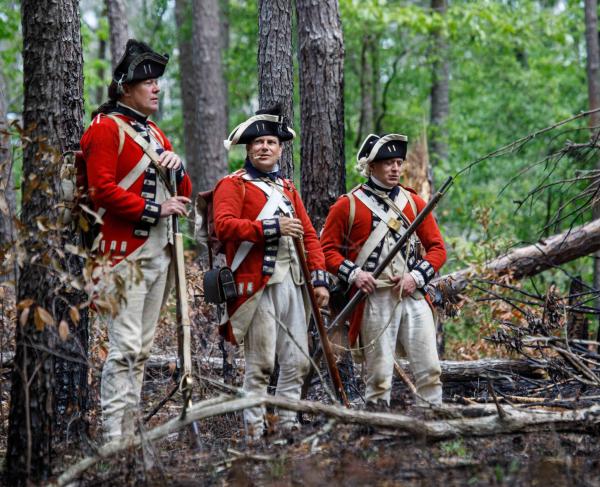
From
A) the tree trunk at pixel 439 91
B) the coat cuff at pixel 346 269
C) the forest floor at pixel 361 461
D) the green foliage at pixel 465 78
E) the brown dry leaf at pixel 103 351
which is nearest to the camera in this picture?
the forest floor at pixel 361 461

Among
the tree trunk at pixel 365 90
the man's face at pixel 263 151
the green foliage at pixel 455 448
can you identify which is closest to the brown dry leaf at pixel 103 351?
the man's face at pixel 263 151

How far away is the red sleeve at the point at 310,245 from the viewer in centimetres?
645

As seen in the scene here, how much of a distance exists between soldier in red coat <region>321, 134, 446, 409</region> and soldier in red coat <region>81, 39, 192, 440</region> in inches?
55.5

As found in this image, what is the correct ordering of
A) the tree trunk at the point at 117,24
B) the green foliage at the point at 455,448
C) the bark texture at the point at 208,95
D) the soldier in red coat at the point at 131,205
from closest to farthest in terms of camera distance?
the green foliage at the point at 455,448 → the soldier in red coat at the point at 131,205 → the tree trunk at the point at 117,24 → the bark texture at the point at 208,95

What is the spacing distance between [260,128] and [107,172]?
1.24m

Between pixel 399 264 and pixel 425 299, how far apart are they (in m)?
0.36

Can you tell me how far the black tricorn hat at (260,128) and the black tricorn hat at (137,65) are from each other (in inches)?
28.2

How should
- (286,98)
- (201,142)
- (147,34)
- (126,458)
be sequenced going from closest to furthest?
(126,458) → (286,98) → (201,142) → (147,34)

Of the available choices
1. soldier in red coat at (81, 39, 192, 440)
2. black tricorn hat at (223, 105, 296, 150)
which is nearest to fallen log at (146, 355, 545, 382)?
soldier in red coat at (81, 39, 192, 440)

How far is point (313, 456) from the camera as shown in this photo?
496cm

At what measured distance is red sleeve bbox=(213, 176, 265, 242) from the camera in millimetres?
6016

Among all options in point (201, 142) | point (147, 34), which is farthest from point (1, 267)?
point (147, 34)

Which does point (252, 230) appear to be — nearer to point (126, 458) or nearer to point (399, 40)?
point (126, 458)

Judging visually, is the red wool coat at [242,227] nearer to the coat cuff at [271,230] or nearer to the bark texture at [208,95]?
the coat cuff at [271,230]
